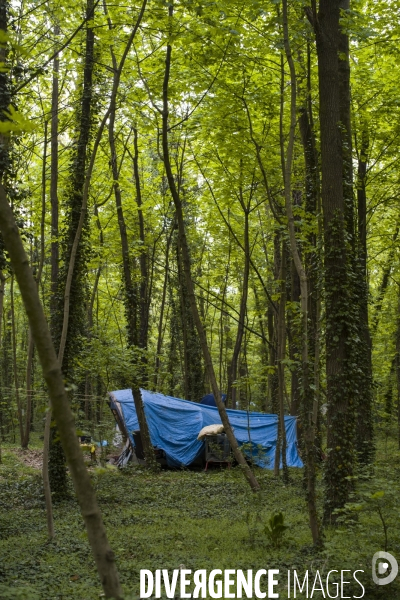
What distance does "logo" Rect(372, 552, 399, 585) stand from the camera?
5389mm

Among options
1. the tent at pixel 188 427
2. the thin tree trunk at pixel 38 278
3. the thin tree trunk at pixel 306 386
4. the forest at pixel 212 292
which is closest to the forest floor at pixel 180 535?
the forest at pixel 212 292

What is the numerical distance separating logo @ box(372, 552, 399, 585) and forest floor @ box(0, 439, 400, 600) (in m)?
0.07

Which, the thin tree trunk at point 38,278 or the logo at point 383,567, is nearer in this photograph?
the logo at point 383,567

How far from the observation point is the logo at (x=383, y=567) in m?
5.39

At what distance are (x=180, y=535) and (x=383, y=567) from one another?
4011 mm

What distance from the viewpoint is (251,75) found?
481 inches

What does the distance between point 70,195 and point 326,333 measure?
6.61 metres

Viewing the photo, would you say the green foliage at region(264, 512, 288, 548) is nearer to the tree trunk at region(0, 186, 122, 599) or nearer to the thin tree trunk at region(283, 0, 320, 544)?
the thin tree trunk at region(283, 0, 320, 544)

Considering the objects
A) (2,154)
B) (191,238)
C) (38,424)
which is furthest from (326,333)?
(38,424)

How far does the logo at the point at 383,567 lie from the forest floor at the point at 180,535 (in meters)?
0.07

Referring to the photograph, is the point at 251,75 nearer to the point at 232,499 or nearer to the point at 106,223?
the point at 232,499

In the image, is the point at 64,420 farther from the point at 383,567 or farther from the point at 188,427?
the point at 188,427

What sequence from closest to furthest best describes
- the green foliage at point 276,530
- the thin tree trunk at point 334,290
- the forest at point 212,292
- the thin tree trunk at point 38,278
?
the forest at point 212,292 → the green foliage at point 276,530 → the thin tree trunk at point 334,290 → the thin tree trunk at point 38,278

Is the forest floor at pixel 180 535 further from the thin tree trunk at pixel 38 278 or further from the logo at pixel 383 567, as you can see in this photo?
the thin tree trunk at pixel 38 278
